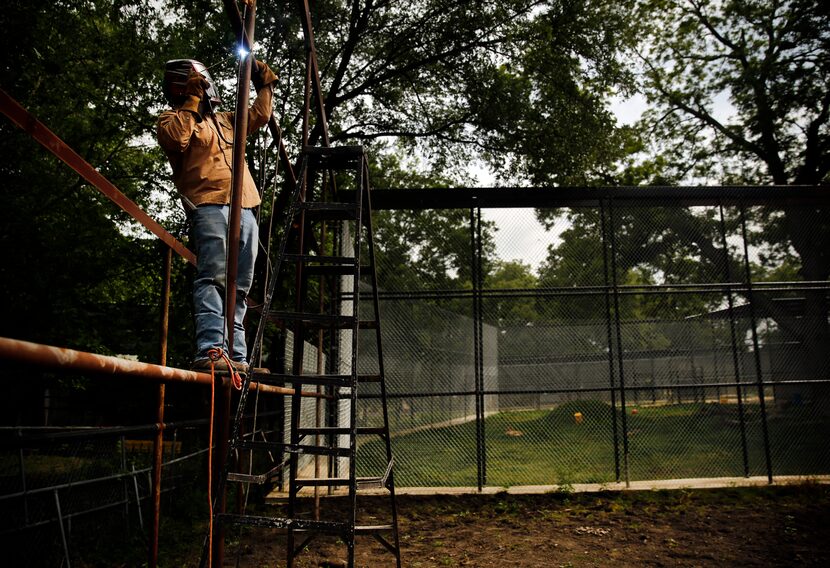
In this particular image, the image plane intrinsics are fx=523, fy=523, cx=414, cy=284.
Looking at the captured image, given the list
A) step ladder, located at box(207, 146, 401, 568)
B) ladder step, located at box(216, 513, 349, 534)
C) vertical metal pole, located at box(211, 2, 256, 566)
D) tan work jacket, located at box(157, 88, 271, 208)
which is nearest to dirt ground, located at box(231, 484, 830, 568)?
step ladder, located at box(207, 146, 401, 568)

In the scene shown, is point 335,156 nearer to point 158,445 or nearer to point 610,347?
point 158,445

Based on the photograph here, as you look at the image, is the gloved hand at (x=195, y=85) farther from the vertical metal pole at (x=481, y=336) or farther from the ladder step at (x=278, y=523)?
the vertical metal pole at (x=481, y=336)

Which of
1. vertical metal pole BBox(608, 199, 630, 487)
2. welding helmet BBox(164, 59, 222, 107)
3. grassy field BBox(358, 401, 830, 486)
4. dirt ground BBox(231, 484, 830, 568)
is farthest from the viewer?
grassy field BBox(358, 401, 830, 486)

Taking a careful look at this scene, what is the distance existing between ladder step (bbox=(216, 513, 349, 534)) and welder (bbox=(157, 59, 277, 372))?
2.00 ft

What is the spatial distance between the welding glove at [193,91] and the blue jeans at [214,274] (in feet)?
1.56

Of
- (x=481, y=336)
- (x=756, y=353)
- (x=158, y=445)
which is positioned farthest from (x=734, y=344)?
(x=158, y=445)

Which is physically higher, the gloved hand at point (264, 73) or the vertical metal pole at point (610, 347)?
the gloved hand at point (264, 73)

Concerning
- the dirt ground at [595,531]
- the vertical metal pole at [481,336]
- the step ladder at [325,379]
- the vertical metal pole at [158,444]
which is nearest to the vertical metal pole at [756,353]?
the dirt ground at [595,531]

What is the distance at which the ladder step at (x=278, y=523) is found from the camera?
2088 millimetres

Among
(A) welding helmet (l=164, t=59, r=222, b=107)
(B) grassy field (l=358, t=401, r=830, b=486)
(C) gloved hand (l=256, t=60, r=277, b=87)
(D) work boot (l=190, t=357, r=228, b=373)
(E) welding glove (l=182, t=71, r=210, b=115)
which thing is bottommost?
(B) grassy field (l=358, t=401, r=830, b=486)

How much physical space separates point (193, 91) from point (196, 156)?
1.00ft

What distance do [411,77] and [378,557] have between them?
27.3 ft

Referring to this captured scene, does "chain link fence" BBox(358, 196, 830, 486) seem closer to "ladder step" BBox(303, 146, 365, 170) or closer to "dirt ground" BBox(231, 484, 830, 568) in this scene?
"dirt ground" BBox(231, 484, 830, 568)

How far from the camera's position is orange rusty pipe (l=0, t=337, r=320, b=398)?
3.07ft
